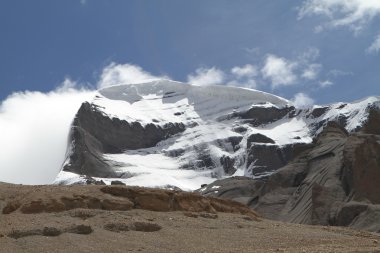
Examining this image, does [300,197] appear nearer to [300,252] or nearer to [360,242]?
[360,242]

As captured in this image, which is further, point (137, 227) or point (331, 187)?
point (331, 187)

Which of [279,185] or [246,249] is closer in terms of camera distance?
[246,249]

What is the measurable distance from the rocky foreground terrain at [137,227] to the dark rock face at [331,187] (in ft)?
74.2

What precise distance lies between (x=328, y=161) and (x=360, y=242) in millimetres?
53457

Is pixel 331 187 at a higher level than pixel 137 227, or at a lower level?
higher

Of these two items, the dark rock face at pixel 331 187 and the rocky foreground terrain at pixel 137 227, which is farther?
the dark rock face at pixel 331 187

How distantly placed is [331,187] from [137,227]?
45.3 metres

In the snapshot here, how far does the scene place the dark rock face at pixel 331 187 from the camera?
187 ft

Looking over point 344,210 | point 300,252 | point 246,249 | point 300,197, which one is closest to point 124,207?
point 246,249

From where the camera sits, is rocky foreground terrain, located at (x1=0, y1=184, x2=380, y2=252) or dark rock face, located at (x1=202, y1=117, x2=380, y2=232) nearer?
rocky foreground terrain, located at (x1=0, y1=184, x2=380, y2=252)

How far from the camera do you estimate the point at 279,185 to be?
83.8 metres

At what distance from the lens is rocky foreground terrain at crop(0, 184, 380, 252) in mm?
23375

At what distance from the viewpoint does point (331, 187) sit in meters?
68.2

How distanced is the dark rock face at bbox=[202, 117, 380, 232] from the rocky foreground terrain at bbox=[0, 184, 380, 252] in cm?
2261
